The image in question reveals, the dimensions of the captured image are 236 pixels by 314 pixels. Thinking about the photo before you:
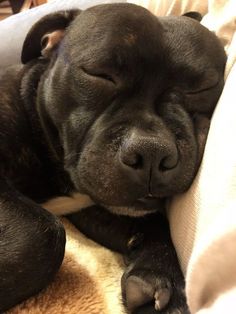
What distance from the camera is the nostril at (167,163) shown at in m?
1.08

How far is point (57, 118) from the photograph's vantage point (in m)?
1.37

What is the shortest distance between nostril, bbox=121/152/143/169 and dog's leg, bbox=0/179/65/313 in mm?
237

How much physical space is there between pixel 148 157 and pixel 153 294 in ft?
1.00

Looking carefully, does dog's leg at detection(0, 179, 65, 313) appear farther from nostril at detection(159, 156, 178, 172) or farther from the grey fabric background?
the grey fabric background

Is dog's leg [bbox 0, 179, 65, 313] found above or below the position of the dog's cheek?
below

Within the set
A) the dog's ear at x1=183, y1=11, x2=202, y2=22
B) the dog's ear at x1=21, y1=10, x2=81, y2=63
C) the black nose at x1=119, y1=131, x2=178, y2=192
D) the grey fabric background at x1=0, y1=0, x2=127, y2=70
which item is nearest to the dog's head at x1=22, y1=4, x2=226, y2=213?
the black nose at x1=119, y1=131, x2=178, y2=192

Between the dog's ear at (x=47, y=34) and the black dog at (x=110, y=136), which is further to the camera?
the dog's ear at (x=47, y=34)

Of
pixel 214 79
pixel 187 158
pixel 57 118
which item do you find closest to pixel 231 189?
pixel 187 158

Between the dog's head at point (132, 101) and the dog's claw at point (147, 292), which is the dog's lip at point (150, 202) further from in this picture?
the dog's claw at point (147, 292)

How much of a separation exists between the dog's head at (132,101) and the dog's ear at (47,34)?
0.39 ft

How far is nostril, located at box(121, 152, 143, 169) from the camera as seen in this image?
1.06 m

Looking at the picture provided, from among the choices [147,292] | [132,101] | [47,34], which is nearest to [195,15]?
[47,34]

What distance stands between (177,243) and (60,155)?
0.50m

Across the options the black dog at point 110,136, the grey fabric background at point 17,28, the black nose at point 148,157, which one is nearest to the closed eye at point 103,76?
the black dog at point 110,136
